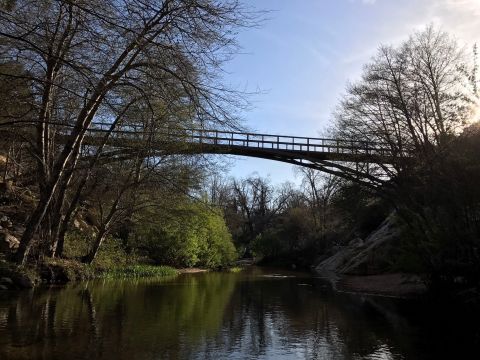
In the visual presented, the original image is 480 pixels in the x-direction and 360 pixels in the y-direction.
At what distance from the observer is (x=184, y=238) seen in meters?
36.3

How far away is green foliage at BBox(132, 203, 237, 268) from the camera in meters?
28.4

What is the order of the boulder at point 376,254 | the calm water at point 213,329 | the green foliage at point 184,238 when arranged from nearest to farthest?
the calm water at point 213,329 → the green foliage at point 184,238 → the boulder at point 376,254

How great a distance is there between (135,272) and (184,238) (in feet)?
30.7

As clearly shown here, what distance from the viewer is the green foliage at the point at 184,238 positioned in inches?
1117

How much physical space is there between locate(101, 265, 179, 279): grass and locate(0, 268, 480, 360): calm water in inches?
342

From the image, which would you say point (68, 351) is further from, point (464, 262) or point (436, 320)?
point (464, 262)

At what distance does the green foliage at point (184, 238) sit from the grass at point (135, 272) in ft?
8.85

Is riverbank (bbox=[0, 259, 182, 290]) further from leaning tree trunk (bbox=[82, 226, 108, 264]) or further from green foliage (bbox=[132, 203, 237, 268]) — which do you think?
green foliage (bbox=[132, 203, 237, 268])

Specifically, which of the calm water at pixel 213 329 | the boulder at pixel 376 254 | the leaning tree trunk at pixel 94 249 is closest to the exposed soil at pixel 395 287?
the calm water at pixel 213 329

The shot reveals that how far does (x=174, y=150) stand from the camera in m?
21.5

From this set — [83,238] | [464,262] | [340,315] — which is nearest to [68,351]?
[340,315]

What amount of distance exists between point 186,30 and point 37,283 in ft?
45.8

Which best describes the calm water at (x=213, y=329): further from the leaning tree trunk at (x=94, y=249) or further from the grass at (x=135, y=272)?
the leaning tree trunk at (x=94, y=249)

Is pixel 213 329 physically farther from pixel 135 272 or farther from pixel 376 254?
pixel 376 254
